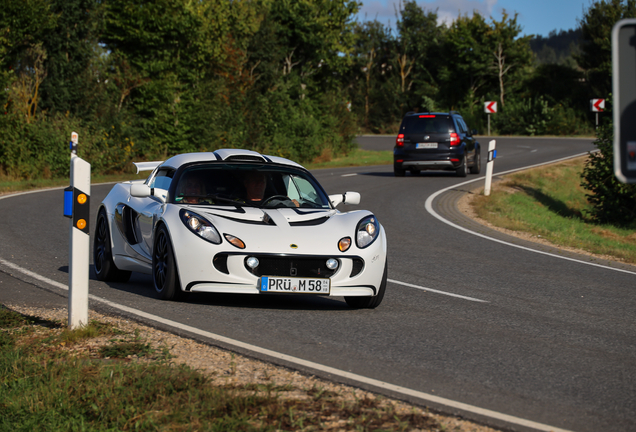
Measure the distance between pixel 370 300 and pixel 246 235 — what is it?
1.40 metres

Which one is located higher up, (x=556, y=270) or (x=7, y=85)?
(x=7, y=85)

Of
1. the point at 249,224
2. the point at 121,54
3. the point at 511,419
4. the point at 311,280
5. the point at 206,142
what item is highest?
the point at 121,54

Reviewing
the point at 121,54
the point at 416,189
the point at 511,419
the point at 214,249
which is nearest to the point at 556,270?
the point at 214,249

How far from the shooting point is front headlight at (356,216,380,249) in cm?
738

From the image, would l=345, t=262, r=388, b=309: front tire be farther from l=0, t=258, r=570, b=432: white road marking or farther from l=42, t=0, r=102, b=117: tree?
l=42, t=0, r=102, b=117: tree

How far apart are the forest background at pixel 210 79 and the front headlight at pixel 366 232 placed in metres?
20.4

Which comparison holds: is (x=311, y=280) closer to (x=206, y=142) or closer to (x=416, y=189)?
(x=416, y=189)

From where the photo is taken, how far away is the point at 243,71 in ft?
142

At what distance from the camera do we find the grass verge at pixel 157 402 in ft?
13.4

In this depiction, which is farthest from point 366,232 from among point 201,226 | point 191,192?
point 191,192

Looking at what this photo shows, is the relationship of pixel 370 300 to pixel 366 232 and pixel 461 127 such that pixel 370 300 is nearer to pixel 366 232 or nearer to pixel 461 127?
pixel 366 232

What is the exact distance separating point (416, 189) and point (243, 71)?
23.3 metres

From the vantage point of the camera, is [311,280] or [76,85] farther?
[76,85]

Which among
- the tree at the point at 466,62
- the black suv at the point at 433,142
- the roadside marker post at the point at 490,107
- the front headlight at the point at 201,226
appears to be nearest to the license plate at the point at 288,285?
the front headlight at the point at 201,226
